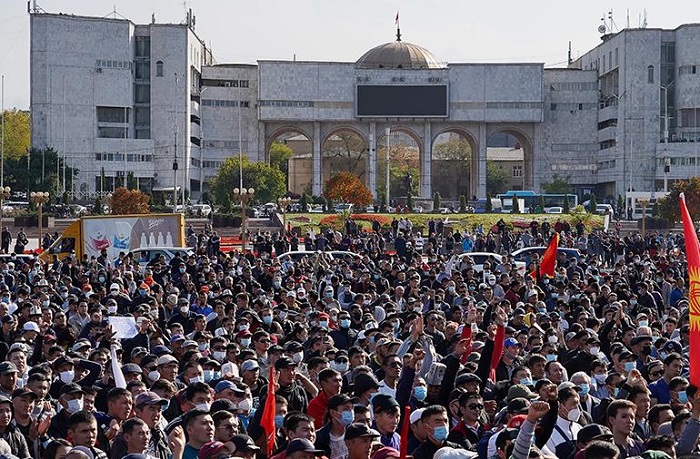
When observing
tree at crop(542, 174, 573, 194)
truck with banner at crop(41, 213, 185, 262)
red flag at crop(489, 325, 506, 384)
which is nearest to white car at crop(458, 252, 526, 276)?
truck with banner at crop(41, 213, 185, 262)

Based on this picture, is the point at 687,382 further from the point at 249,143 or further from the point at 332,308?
the point at 249,143

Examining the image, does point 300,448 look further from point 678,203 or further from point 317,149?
point 317,149

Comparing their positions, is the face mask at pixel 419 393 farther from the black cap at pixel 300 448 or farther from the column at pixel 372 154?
the column at pixel 372 154

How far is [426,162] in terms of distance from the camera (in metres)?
95.0

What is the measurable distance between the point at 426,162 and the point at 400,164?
25.6 metres

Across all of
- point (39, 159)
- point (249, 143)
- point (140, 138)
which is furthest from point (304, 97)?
point (39, 159)

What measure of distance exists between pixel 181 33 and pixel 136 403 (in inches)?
3305

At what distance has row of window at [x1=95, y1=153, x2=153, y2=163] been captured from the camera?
3505 inches

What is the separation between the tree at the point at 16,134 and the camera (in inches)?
3979

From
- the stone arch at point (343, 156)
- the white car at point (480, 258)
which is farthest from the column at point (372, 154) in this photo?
the white car at point (480, 258)

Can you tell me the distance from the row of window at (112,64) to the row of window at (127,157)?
19.0 ft

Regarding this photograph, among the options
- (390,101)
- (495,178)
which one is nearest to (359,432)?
(390,101)

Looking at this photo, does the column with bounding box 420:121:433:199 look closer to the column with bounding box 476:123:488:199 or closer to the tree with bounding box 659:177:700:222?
the column with bounding box 476:123:488:199

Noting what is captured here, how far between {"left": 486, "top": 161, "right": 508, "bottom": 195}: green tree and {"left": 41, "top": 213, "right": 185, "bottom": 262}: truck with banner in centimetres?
7023
